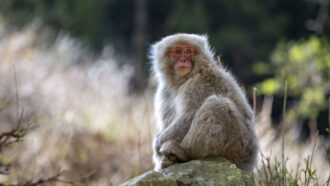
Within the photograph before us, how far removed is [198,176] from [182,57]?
162cm

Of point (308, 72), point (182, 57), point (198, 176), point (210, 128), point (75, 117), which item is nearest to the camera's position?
point (198, 176)

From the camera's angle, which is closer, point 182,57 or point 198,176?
point 198,176

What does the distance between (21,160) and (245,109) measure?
4864 mm

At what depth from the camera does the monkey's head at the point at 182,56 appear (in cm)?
489

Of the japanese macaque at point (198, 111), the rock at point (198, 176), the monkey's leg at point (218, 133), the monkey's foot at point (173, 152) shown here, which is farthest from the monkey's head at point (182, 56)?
the rock at point (198, 176)

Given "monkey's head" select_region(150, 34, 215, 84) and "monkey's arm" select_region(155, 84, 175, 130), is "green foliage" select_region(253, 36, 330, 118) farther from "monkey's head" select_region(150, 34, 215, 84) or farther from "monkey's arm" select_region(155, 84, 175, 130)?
"monkey's arm" select_region(155, 84, 175, 130)

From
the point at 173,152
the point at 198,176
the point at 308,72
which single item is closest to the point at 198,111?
the point at 173,152

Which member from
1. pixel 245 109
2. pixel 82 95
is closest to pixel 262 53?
pixel 82 95

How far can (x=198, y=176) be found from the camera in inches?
148

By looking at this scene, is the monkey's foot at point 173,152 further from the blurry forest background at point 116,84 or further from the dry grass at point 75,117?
the dry grass at point 75,117

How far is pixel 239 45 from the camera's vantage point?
21.2 metres

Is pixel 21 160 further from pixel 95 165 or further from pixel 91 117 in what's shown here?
pixel 91 117

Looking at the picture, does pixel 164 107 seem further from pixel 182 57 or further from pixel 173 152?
pixel 173 152

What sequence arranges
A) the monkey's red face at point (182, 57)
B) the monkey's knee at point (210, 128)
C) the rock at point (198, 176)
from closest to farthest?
the rock at point (198, 176)
the monkey's knee at point (210, 128)
the monkey's red face at point (182, 57)
